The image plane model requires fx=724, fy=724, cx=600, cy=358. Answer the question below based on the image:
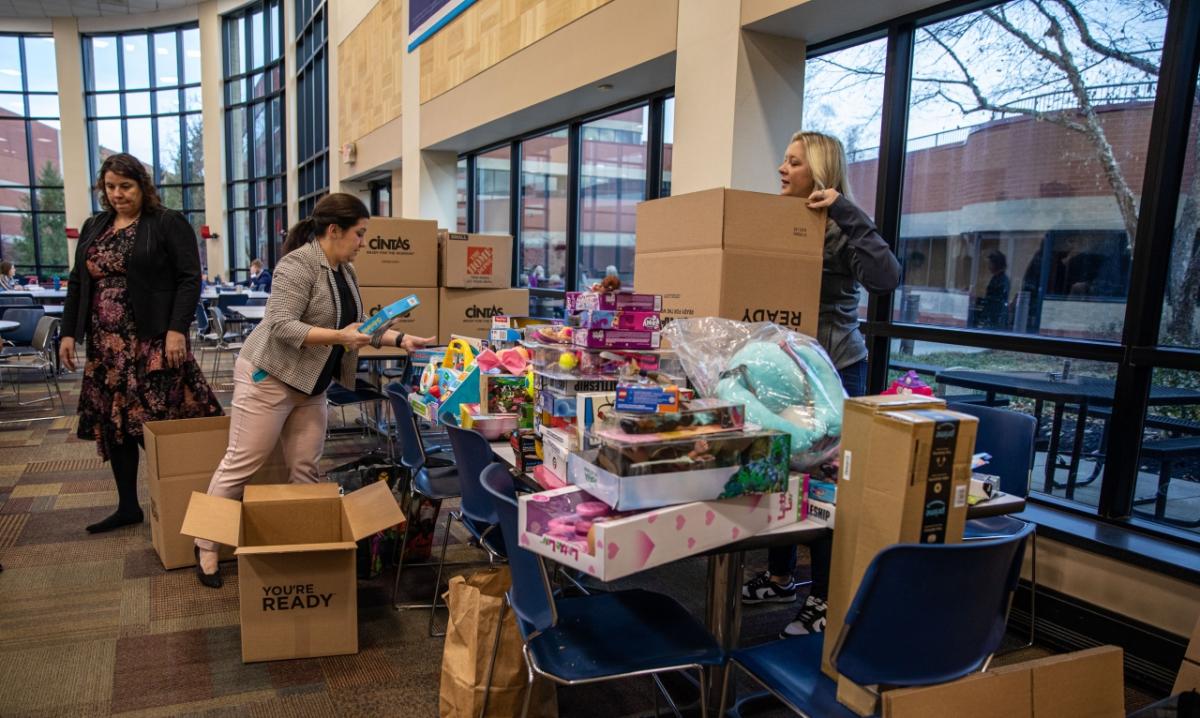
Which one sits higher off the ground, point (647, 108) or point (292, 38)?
point (292, 38)

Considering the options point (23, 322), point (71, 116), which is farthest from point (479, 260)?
point (71, 116)

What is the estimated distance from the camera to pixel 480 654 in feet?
5.80

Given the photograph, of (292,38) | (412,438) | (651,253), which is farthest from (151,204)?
(292,38)

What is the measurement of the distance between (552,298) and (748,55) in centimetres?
297

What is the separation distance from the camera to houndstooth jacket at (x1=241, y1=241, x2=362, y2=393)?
2.46 meters

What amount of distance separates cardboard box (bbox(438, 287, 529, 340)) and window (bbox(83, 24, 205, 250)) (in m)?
13.0

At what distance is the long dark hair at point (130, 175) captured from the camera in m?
2.72

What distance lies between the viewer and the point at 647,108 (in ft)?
15.2

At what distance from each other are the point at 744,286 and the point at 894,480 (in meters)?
1.01

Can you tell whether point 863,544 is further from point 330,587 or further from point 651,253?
point 330,587

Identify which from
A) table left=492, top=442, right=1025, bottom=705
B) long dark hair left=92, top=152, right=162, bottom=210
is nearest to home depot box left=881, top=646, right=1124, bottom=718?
table left=492, top=442, right=1025, bottom=705

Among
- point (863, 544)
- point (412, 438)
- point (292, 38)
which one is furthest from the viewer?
point (292, 38)

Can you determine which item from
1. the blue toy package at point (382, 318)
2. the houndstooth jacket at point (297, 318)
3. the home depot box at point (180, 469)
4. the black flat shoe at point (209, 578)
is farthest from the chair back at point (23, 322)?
the blue toy package at point (382, 318)

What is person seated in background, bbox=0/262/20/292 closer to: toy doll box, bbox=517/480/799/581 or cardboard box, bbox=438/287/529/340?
cardboard box, bbox=438/287/529/340
